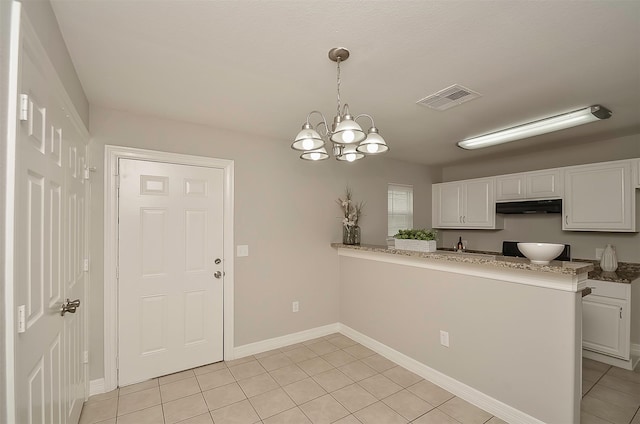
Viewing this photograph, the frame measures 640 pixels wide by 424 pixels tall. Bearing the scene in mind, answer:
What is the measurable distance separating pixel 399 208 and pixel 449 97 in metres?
2.62

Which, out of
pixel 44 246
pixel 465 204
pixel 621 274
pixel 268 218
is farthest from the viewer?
pixel 465 204

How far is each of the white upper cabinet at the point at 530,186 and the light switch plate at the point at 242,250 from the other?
362cm

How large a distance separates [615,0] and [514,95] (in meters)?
1.01

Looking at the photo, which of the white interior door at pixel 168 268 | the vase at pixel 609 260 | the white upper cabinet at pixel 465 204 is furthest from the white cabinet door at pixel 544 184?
the white interior door at pixel 168 268

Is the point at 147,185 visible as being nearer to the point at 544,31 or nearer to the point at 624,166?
the point at 544,31

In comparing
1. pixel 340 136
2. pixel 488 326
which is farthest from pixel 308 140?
pixel 488 326

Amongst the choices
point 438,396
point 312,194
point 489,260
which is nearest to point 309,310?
point 312,194

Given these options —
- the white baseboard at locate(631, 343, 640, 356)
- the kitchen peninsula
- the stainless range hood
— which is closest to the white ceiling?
the stainless range hood

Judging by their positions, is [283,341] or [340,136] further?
[283,341]

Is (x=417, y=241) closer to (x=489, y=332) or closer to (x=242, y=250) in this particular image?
(x=489, y=332)

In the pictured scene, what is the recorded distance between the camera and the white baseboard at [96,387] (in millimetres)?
2586

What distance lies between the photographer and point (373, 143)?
1830 mm

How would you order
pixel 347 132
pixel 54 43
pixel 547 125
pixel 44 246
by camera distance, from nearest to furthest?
pixel 44 246 < pixel 54 43 < pixel 347 132 < pixel 547 125

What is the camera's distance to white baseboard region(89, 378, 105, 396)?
2.59 metres
